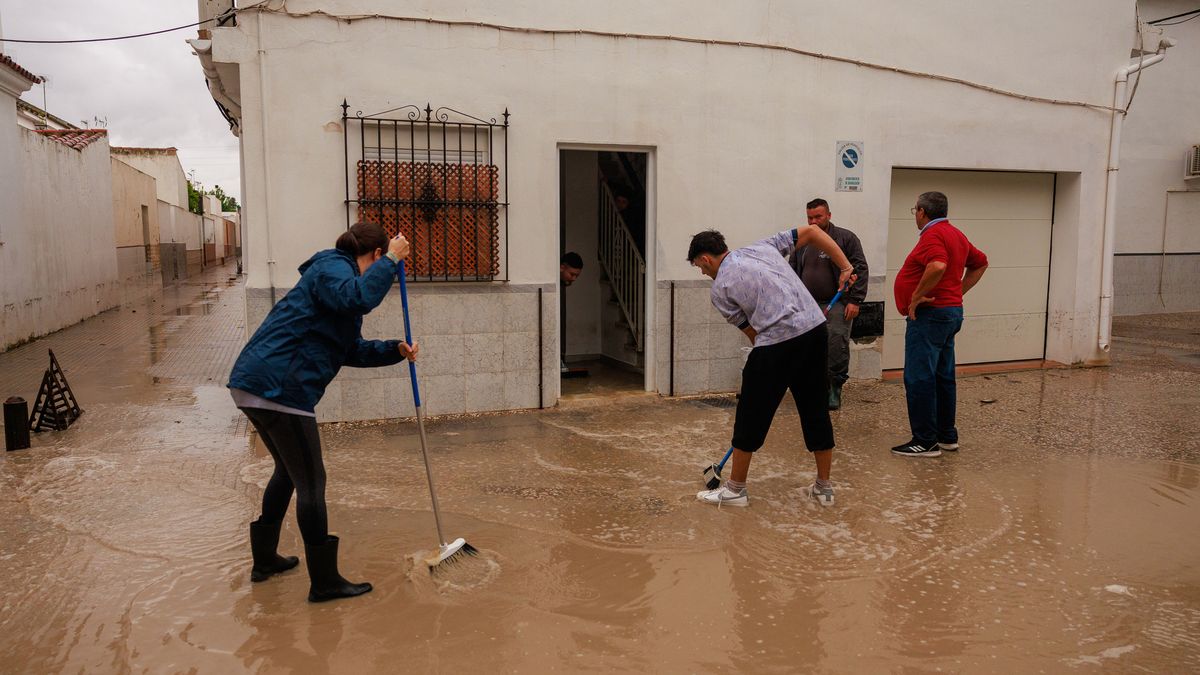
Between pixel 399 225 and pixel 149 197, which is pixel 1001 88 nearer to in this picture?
pixel 399 225

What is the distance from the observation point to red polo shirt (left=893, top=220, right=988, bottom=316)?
5805 mm

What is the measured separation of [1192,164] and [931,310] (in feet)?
39.6

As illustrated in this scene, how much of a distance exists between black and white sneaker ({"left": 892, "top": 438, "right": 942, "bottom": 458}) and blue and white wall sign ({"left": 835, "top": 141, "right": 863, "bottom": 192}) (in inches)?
119

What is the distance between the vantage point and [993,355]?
31.2ft

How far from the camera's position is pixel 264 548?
3.96 metres

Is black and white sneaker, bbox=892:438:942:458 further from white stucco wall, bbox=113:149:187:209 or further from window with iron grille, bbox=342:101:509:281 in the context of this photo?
white stucco wall, bbox=113:149:187:209

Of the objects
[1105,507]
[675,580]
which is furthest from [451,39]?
[1105,507]

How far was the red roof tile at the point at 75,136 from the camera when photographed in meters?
15.0

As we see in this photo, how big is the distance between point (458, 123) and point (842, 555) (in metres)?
4.37

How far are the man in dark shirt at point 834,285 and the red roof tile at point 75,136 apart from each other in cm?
1285

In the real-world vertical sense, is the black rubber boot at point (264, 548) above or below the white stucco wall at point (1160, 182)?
below

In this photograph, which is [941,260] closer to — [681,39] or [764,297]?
[764,297]

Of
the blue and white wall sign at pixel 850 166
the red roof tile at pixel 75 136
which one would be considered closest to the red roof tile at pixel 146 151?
the red roof tile at pixel 75 136

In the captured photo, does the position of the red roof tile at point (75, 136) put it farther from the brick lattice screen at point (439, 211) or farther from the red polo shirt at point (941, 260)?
the red polo shirt at point (941, 260)
